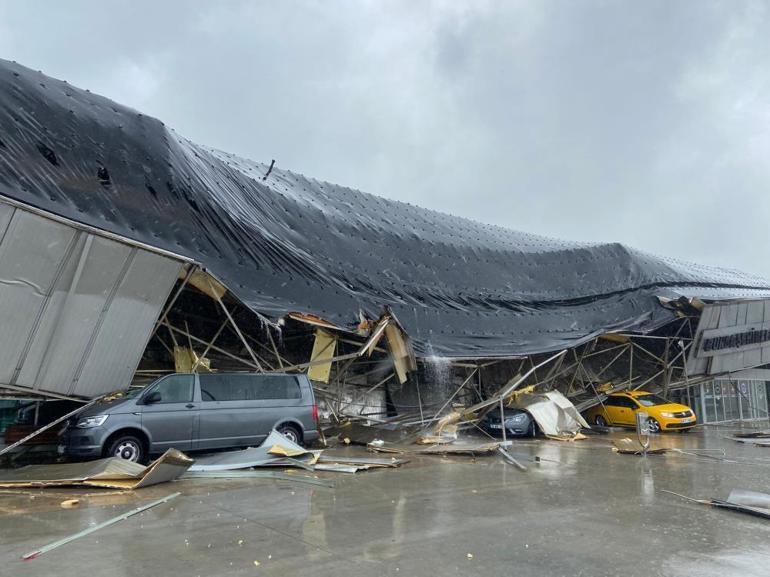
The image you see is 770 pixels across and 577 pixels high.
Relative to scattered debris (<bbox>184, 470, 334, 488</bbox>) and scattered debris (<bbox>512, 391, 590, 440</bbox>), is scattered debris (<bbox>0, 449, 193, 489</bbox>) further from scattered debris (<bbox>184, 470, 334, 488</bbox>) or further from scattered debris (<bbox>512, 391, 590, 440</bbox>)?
scattered debris (<bbox>512, 391, 590, 440</bbox>)

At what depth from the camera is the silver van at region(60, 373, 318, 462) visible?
30.3 ft

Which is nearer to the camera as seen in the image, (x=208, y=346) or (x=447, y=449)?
(x=447, y=449)

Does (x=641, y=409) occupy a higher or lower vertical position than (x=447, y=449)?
higher

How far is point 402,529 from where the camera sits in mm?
5805

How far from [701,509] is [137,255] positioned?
9.17 m

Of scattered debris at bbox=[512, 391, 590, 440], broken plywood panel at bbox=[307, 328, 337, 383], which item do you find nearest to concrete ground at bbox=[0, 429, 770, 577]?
broken plywood panel at bbox=[307, 328, 337, 383]

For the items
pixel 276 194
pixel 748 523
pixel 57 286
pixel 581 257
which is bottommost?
pixel 748 523

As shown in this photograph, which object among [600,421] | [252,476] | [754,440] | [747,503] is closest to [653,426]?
[600,421]

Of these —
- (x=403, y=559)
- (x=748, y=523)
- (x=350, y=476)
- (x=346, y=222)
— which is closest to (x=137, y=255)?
(x=350, y=476)

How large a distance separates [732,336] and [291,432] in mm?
18299

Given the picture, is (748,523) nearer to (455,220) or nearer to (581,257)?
(581,257)

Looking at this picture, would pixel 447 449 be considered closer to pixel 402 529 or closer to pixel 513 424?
pixel 513 424

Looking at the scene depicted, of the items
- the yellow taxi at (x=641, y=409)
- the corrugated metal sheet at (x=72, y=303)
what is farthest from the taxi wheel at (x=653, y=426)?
the corrugated metal sheet at (x=72, y=303)

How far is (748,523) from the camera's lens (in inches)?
245
